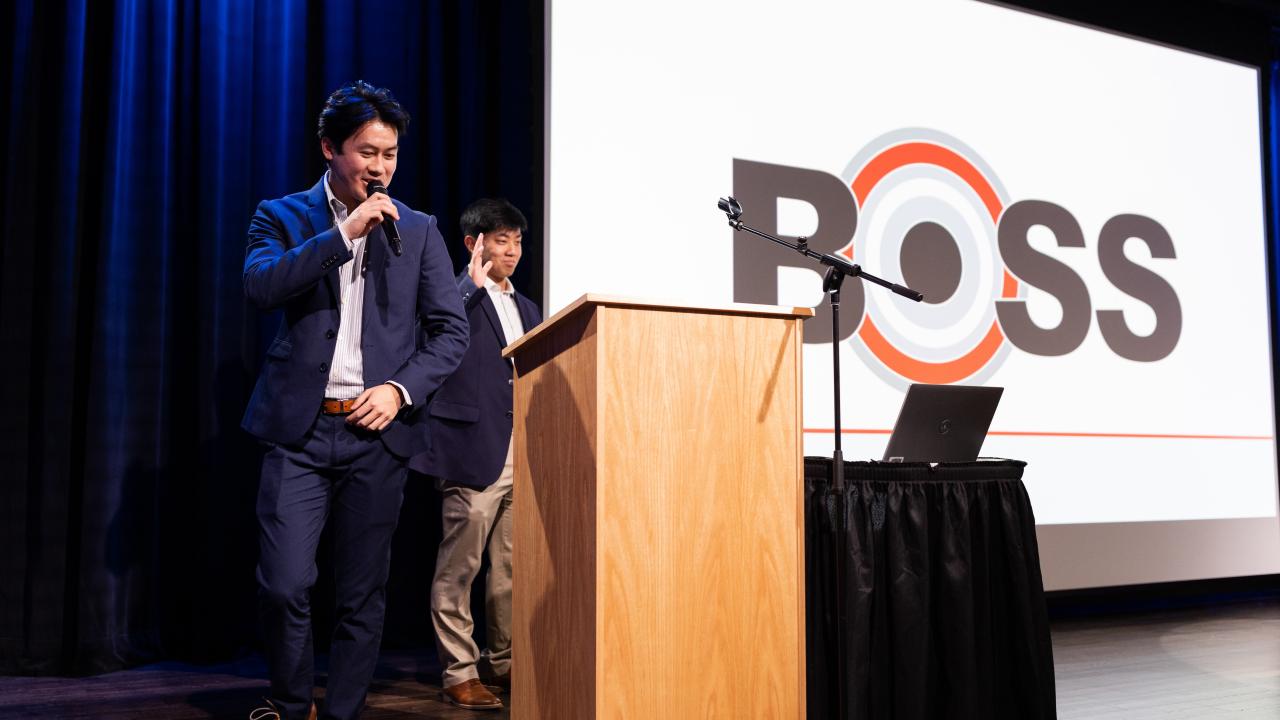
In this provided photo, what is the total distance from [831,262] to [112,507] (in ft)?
9.56

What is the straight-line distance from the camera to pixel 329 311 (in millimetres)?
2275

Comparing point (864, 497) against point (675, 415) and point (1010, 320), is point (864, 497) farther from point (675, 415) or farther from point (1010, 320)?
point (1010, 320)

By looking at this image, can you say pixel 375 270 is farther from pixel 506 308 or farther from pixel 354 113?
pixel 506 308

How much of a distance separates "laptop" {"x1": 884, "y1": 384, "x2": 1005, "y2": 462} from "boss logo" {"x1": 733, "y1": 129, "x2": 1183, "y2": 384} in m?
1.71

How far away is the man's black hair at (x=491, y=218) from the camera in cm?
338

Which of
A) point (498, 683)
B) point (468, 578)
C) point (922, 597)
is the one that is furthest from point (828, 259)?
point (498, 683)

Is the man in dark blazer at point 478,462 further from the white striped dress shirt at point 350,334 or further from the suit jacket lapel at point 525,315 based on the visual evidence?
the white striped dress shirt at point 350,334

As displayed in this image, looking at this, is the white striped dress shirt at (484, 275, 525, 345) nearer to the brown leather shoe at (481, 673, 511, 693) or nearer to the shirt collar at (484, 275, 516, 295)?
the shirt collar at (484, 275, 516, 295)

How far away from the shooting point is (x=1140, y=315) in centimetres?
509

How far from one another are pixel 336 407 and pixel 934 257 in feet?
10.5

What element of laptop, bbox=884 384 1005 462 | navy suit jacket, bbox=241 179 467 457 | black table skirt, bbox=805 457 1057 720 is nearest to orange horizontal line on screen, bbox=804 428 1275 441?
laptop, bbox=884 384 1005 462

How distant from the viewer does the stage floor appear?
2984 mm

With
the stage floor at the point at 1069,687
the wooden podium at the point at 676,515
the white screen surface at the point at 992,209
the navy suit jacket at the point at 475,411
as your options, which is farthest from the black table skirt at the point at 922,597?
the white screen surface at the point at 992,209

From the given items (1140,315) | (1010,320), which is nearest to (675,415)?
(1010,320)
